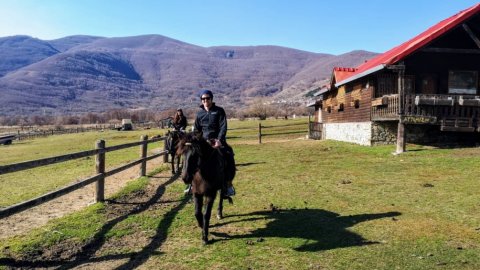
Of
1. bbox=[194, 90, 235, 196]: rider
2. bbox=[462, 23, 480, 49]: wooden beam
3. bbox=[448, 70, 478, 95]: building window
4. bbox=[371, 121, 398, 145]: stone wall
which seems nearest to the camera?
bbox=[194, 90, 235, 196]: rider

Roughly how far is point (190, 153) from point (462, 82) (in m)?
20.8

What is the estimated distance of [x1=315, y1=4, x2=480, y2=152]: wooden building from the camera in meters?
18.8

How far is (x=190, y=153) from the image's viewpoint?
6484mm

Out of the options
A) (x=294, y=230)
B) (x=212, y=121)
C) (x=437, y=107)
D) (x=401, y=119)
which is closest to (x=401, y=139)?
(x=401, y=119)

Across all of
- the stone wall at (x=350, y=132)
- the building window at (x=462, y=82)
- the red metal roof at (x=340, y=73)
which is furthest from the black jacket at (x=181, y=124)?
the red metal roof at (x=340, y=73)

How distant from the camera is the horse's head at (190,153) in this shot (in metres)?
6.39

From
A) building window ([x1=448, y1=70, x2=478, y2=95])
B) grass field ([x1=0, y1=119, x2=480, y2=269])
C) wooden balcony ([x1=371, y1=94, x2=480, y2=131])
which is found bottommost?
grass field ([x1=0, y1=119, x2=480, y2=269])

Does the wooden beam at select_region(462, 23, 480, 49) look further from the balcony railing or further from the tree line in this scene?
the tree line

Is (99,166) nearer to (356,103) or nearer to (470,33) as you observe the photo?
(356,103)

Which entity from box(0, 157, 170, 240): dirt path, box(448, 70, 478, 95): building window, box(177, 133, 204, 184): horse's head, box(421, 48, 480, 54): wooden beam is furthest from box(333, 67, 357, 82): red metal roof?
box(177, 133, 204, 184): horse's head

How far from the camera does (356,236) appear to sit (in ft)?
23.5

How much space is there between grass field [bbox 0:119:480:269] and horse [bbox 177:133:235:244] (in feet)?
2.06

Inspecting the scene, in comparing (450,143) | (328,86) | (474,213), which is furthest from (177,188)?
(328,86)

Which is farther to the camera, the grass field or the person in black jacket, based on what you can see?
the person in black jacket
